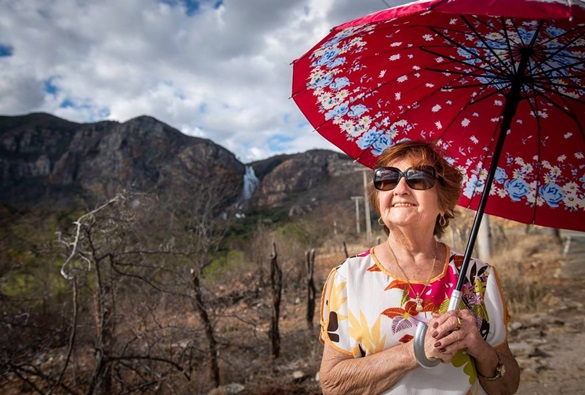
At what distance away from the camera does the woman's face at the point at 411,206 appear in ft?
4.63

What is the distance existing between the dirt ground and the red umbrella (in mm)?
3263

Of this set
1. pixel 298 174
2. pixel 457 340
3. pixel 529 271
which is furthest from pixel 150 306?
pixel 298 174

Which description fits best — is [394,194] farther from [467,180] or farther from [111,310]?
[111,310]

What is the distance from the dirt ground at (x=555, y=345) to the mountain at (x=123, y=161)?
142ft

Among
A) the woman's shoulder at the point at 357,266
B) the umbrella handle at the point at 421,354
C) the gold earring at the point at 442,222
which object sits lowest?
the umbrella handle at the point at 421,354

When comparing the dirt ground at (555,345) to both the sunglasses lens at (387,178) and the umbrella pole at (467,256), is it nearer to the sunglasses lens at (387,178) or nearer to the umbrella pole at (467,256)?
the umbrella pole at (467,256)

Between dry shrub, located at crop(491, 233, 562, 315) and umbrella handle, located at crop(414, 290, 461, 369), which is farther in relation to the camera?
dry shrub, located at crop(491, 233, 562, 315)

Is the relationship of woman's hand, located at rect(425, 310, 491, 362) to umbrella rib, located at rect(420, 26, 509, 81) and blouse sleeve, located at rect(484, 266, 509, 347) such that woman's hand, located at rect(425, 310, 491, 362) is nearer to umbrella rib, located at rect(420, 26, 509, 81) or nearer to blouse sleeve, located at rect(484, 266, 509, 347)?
blouse sleeve, located at rect(484, 266, 509, 347)

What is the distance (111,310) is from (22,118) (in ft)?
301

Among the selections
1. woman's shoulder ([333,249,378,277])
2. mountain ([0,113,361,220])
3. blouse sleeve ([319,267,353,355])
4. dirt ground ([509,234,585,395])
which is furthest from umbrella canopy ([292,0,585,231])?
mountain ([0,113,361,220])

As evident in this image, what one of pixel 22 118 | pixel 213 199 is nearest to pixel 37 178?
pixel 22 118

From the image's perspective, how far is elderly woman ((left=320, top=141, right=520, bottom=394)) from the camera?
1.25 m

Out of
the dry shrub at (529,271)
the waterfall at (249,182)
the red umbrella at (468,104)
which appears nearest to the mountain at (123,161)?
the waterfall at (249,182)

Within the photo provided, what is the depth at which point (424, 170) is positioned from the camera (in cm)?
142
